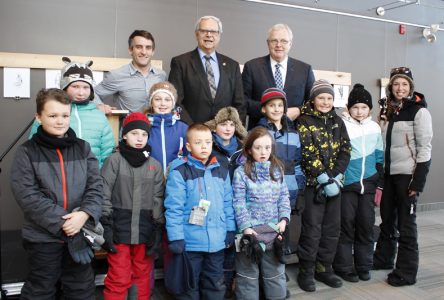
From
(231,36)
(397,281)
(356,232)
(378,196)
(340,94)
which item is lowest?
(397,281)

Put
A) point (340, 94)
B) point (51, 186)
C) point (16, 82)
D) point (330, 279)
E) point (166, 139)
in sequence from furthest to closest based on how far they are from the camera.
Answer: point (340, 94) → point (16, 82) → point (330, 279) → point (166, 139) → point (51, 186)

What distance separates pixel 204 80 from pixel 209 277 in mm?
1310

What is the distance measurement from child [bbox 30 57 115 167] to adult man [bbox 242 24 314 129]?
3.53 ft

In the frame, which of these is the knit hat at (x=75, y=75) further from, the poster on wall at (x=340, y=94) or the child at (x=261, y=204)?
the poster on wall at (x=340, y=94)

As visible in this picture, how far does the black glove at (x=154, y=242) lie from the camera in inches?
89.0

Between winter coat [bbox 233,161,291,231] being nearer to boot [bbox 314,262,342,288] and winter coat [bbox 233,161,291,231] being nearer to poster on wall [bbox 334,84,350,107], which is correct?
boot [bbox 314,262,342,288]

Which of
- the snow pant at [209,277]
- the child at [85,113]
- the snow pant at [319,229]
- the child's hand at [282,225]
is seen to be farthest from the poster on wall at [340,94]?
the child at [85,113]

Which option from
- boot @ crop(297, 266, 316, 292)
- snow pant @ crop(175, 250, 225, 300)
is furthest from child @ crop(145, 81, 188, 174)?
boot @ crop(297, 266, 316, 292)

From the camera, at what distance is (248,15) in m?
4.43

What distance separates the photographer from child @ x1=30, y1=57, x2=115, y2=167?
7.68 feet

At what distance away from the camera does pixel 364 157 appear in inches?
117

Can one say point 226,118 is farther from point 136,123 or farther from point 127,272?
point 127,272

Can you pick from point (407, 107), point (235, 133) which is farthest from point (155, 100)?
point (407, 107)

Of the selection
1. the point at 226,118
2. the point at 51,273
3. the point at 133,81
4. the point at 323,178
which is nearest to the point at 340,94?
the point at 323,178
